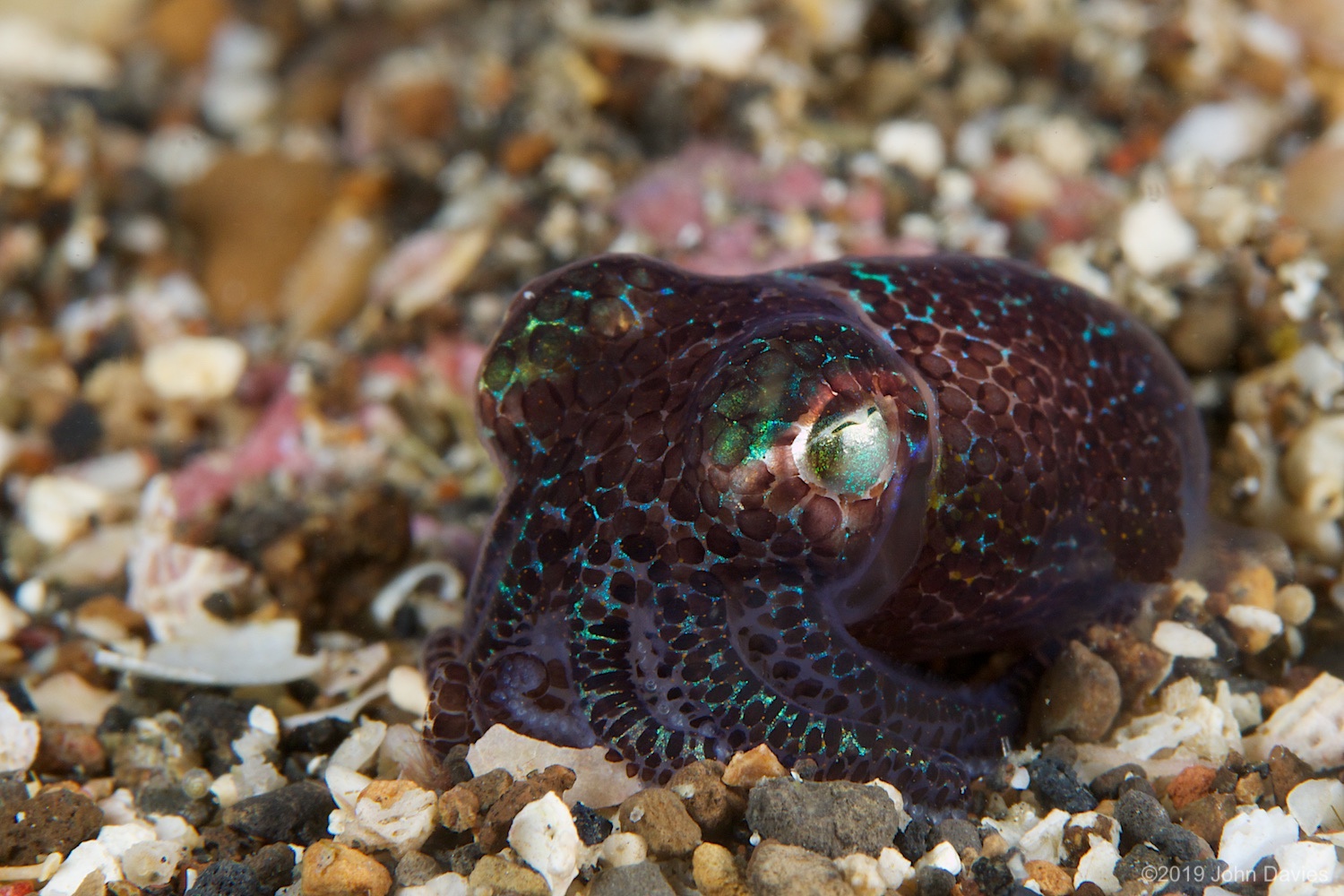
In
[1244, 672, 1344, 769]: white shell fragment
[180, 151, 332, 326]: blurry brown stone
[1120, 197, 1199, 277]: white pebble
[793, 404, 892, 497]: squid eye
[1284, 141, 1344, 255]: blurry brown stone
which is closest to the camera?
[793, 404, 892, 497]: squid eye

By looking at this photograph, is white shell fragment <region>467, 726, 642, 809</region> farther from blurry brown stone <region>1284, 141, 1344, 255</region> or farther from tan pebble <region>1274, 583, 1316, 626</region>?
blurry brown stone <region>1284, 141, 1344, 255</region>

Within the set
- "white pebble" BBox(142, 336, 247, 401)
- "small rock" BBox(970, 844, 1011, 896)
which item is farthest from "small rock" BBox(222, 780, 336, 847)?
"white pebble" BBox(142, 336, 247, 401)

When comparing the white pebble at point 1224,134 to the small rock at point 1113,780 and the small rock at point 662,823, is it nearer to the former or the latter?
the small rock at point 1113,780

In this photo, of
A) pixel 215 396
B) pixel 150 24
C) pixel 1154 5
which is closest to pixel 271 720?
pixel 215 396

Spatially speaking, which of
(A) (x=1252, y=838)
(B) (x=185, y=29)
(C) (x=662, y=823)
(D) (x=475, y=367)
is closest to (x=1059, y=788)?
(A) (x=1252, y=838)

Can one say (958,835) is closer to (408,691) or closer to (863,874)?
(863,874)

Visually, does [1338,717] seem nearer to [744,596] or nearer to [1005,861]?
[1005,861]
